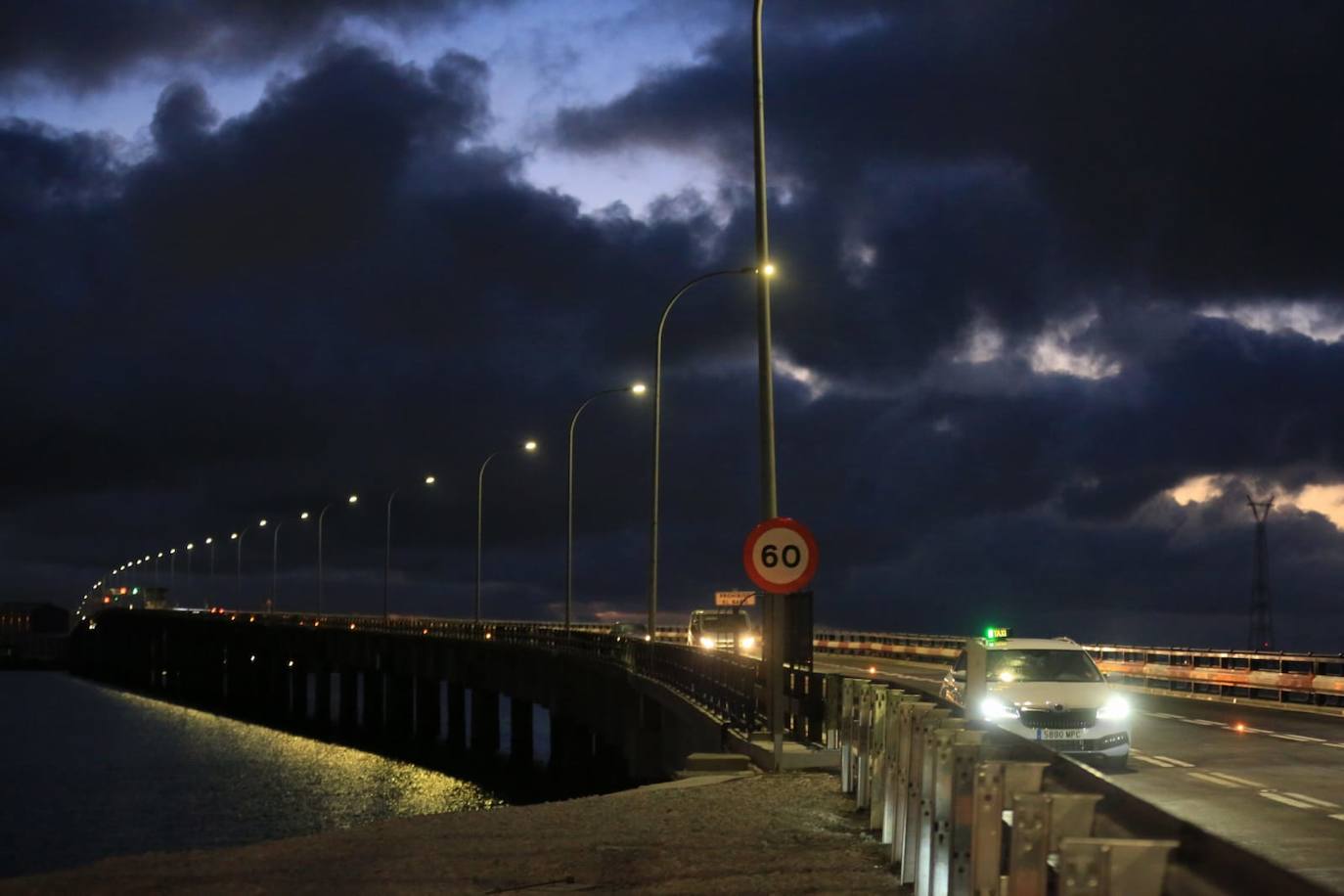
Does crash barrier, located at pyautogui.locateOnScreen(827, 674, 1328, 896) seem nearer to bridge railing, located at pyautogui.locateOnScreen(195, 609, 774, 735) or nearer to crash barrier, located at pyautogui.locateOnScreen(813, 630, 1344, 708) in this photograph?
bridge railing, located at pyautogui.locateOnScreen(195, 609, 774, 735)

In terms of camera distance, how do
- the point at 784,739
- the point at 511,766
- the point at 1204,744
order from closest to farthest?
the point at 784,739, the point at 1204,744, the point at 511,766

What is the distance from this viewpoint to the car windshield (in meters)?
23.4

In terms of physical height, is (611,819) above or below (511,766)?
above

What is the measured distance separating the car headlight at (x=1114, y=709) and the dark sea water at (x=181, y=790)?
115ft

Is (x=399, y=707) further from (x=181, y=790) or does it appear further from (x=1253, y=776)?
(x=1253, y=776)

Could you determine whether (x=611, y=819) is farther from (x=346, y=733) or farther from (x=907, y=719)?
(x=346, y=733)

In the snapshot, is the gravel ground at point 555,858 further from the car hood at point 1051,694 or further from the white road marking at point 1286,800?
the car hood at point 1051,694

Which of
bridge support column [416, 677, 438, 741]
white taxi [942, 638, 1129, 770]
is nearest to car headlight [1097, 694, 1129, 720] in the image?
white taxi [942, 638, 1129, 770]

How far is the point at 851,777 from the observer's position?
59.9 feet

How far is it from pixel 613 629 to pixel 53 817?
41.3 m

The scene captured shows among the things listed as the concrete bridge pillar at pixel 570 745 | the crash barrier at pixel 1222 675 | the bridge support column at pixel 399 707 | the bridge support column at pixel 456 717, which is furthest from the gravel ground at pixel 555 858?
the bridge support column at pixel 399 707

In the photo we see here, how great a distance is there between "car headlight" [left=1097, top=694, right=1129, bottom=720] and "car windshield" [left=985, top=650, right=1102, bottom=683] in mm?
810

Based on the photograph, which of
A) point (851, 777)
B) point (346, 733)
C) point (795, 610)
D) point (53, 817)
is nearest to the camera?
point (851, 777)

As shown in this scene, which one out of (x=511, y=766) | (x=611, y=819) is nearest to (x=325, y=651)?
(x=511, y=766)
